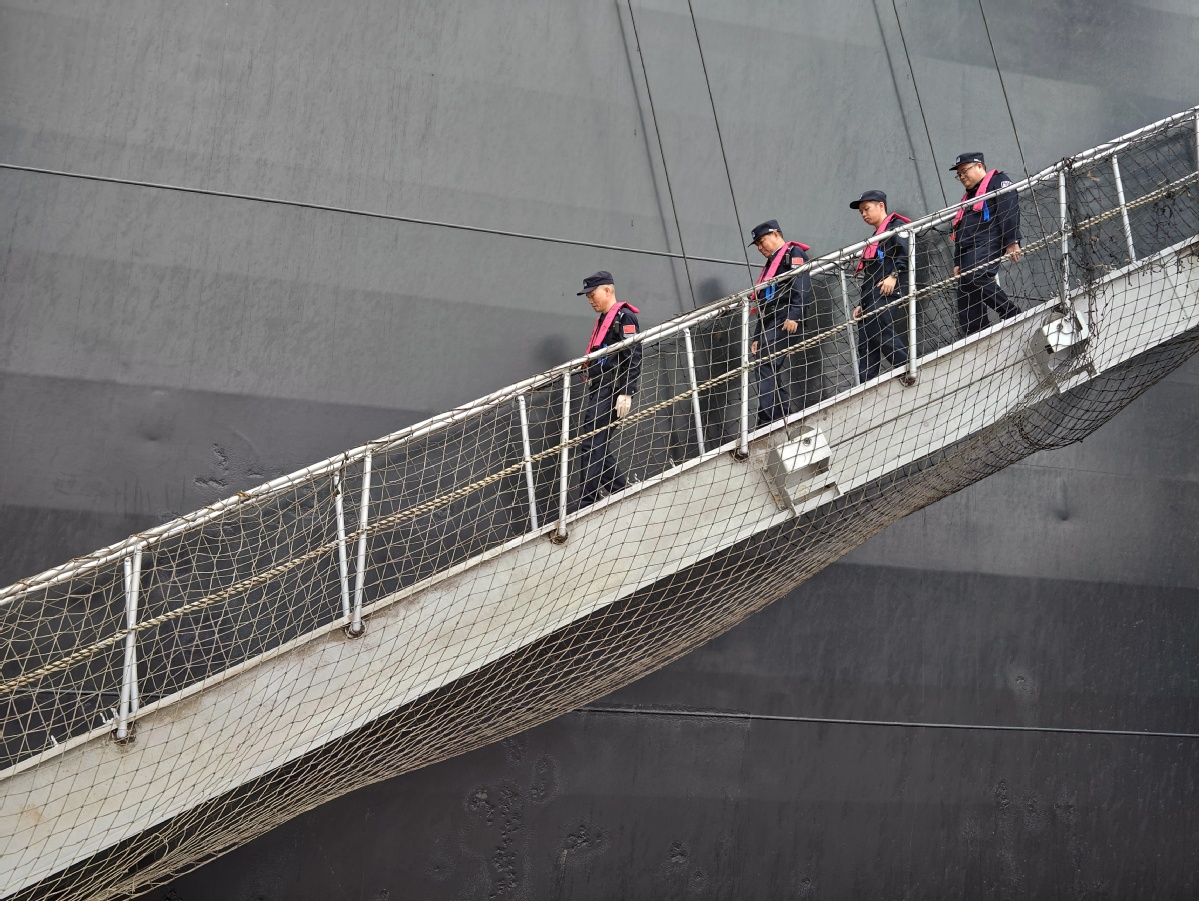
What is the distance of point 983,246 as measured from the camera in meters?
4.51

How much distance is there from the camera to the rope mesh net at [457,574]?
322 cm

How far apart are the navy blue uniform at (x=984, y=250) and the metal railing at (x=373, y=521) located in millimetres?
123

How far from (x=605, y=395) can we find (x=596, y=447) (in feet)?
0.85

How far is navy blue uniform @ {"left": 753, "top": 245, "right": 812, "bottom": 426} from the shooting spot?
13.5 ft

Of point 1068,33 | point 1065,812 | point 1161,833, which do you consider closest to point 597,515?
point 1065,812

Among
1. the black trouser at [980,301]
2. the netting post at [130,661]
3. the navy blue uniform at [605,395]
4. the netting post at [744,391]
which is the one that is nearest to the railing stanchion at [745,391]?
the netting post at [744,391]

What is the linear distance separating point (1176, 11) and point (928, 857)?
5151mm

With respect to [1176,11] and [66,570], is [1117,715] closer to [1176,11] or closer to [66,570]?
[1176,11]

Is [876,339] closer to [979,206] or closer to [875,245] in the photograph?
[875,245]

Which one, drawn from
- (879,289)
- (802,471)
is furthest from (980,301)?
(802,471)

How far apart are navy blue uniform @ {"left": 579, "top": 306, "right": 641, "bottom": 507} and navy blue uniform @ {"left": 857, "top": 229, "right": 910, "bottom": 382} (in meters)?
0.99

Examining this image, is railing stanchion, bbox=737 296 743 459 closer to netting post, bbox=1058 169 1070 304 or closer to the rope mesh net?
the rope mesh net

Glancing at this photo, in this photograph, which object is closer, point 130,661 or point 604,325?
point 130,661

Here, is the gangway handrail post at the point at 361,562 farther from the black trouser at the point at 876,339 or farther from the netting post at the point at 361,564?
the black trouser at the point at 876,339
